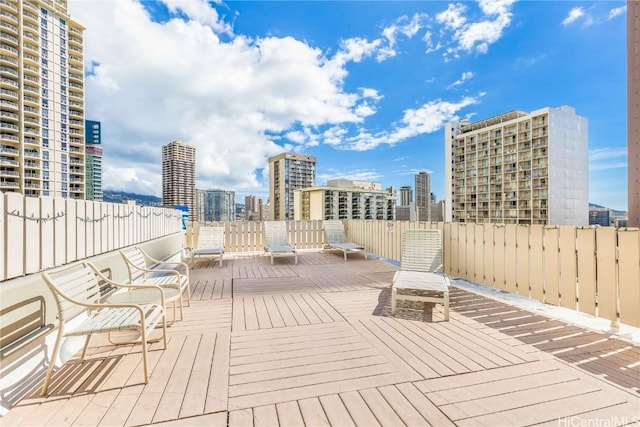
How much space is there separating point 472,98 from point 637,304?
75.4 metres

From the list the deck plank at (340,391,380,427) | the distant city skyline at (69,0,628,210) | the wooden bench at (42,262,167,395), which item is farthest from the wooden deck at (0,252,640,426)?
the distant city skyline at (69,0,628,210)

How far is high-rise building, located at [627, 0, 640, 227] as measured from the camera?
10.5 feet

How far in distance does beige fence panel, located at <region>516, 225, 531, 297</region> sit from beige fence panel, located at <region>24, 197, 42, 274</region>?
17.7ft

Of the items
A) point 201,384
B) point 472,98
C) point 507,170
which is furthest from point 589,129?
point 201,384

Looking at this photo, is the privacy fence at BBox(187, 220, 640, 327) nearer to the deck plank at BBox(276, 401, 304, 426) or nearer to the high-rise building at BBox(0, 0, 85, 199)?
the deck plank at BBox(276, 401, 304, 426)

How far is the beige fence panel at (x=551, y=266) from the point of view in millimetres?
3205

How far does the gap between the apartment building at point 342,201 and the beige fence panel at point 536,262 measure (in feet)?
176

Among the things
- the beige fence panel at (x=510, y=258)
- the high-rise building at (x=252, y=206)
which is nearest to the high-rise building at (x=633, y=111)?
the beige fence panel at (x=510, y=258)

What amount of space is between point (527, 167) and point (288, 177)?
57.3m

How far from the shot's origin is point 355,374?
2.02 metres

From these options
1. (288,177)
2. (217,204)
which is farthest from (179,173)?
(288,177)

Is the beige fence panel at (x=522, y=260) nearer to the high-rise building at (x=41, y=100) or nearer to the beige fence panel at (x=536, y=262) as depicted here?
the beige fence panel at (x=536, y=262)

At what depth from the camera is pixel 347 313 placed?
11.0 ft

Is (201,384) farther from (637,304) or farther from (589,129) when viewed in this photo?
(589,129)
